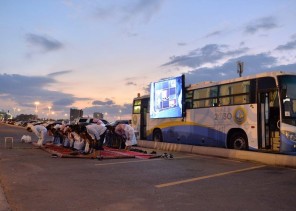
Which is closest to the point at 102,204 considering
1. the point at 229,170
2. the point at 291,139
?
the point at 229,170

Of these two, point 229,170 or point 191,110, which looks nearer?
point 229,170

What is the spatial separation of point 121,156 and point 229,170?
17.4 feet

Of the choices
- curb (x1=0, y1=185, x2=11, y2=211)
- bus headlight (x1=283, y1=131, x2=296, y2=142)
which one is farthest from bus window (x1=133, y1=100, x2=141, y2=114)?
curb (x1=0, y1=185, x2=11, y2=211)

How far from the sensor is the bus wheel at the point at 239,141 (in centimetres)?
1730

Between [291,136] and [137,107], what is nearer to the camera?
[291,136]

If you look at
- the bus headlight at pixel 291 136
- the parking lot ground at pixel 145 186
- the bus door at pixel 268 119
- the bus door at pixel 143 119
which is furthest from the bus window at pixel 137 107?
the bus headlight at pixel 291 136

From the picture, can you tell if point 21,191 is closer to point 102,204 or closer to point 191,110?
point 102,204

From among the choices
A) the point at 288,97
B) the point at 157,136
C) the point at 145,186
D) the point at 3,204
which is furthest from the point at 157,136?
the point at 3,204

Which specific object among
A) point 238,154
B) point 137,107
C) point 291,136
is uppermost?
point 137,107

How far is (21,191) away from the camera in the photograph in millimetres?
8578

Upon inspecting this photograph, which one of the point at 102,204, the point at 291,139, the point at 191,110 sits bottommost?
the point at 102,204

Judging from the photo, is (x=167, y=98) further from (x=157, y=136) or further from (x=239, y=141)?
(x=239, y=141)

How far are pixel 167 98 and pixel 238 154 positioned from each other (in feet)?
24.2

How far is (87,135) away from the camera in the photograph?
1730 cm
